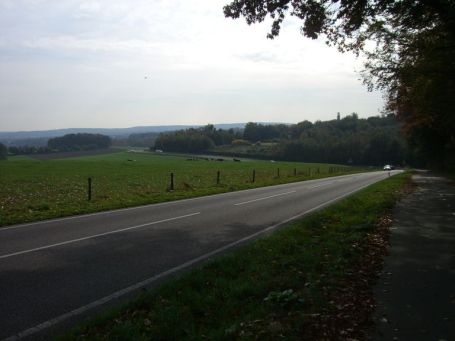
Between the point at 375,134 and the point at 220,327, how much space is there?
142 metres

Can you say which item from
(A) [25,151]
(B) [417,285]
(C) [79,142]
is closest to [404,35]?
(B) [417,285]

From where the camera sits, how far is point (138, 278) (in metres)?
7.00

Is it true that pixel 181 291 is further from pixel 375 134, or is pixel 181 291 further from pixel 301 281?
pixel 375 134

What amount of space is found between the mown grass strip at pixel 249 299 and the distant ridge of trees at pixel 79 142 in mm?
146564

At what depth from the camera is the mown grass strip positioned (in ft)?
15.8

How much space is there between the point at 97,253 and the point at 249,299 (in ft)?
12.7

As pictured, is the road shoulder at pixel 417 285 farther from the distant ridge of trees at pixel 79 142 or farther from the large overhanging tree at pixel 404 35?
the distant ridge of trees at pixel 79 142

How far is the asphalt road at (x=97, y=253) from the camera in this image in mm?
5746

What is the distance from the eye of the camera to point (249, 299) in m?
5.81

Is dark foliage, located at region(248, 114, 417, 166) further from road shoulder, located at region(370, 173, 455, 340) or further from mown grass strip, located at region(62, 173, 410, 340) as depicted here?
mown grass strip, located at region(62, 173, 410, 340)

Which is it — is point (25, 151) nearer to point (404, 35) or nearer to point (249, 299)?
point (404, 35)

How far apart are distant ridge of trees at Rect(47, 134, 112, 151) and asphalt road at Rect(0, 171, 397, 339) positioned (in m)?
141

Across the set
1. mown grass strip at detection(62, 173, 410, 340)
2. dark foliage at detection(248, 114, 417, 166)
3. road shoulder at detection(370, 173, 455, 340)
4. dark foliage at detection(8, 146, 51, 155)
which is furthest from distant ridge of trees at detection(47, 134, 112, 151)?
mown grass strip at detection(62, 173, 410, 340)

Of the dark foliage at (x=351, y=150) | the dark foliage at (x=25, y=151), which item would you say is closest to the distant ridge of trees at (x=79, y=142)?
the dark foliage at (x=25, y=151)
